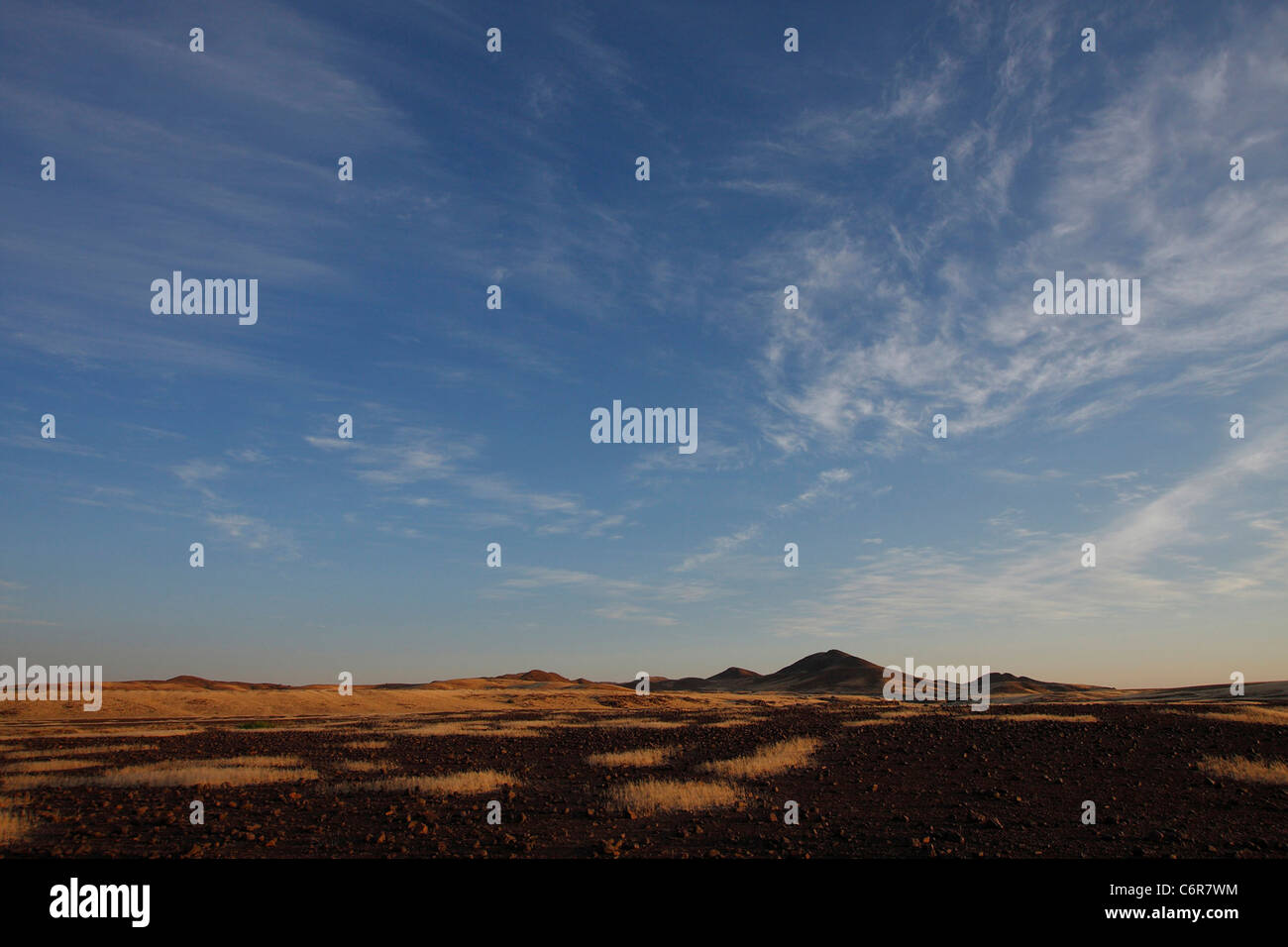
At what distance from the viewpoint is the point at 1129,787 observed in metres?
15.4

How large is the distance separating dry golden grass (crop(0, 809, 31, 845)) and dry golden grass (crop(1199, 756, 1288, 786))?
24.0m

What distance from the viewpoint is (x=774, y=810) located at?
44.4ft

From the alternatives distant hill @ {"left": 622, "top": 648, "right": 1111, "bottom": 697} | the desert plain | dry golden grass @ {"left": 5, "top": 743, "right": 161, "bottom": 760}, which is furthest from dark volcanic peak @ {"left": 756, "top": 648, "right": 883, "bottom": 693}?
dry golden grass @ {"left": 5, "top": 743, "right": 161, "bottom": 760}

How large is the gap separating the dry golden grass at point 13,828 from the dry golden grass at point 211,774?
184 inches

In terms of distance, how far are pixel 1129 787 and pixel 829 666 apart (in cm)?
17358

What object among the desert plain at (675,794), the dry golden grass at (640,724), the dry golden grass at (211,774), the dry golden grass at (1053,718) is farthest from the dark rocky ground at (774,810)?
the dry golden grass at (640,724)

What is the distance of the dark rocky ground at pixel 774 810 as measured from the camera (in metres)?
10.8

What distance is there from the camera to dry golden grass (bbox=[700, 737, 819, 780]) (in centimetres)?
1875

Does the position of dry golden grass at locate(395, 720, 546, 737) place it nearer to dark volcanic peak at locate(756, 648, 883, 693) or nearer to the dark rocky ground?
the dark rocky ground

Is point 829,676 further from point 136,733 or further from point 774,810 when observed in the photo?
point 774,810

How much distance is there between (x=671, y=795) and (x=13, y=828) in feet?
38.4

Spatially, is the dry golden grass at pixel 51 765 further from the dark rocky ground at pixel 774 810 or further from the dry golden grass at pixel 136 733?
the dry golden grass at pixel 136 733

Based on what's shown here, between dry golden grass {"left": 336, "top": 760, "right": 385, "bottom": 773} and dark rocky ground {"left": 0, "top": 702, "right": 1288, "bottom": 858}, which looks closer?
dark rocky ground {"left": 0, "top": 702, "right": 1288, "bottom": 858}
